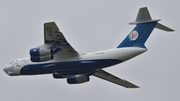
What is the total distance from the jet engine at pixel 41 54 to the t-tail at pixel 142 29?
4765 millimetres

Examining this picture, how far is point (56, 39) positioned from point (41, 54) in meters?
1.39

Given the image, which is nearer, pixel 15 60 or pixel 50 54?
pixel 50 54

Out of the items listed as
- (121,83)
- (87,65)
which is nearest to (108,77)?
(121,83)

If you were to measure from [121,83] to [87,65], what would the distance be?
5.56 meters

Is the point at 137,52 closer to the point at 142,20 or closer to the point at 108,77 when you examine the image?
the point at 142,20

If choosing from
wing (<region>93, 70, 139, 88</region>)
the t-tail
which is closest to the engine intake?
wing (<region>93, 70, 139, 88</region>)

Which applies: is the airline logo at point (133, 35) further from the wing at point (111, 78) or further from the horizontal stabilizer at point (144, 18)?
the wing at point (111, 78)

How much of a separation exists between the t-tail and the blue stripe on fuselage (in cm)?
149

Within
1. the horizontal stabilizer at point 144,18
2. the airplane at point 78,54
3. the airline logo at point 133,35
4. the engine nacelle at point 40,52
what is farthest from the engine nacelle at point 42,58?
the horizontal stabilizer at point 144,18

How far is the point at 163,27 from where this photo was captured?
130ft

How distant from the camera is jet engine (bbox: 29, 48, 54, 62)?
131 feet

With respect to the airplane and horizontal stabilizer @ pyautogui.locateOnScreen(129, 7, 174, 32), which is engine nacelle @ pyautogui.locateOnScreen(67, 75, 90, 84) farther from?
horizontal stabilizer @ pyautogui.locateOnScreen(129, 7, 174, 32)

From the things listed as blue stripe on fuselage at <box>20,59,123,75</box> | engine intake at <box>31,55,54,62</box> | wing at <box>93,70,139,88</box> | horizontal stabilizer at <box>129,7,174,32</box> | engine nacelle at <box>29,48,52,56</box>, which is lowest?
wing at <box>93,70,139,88</box>

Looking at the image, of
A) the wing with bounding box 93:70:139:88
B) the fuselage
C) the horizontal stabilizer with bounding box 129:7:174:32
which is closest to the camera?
the horizontal stabilizer with bounding box 129:7:174:32
